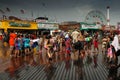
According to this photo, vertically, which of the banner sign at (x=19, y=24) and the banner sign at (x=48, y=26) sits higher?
the banner sign at (x=19, y=24)

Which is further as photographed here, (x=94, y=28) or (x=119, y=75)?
(x=94, y=28)

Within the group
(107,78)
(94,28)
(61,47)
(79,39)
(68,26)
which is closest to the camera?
(107,78)

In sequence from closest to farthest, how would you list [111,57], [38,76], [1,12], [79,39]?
[38,76]
[111,57]
[79,39]
[1,12]

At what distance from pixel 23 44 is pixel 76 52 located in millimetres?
3591

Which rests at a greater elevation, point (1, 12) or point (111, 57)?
point (1, 12)

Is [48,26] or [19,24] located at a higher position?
[19,24]

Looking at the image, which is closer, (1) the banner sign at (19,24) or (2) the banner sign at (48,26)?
(1) the banner sign at (19,24)

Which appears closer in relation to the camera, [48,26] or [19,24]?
[19,24]

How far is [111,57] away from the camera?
13250 millimetres

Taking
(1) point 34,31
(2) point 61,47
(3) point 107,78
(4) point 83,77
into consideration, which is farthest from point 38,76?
(1) point 34,31

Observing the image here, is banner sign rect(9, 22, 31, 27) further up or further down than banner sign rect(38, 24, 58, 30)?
further up

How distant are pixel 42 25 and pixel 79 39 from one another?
37.3m

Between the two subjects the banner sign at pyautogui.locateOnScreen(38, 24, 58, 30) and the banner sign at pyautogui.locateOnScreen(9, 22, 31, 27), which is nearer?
the banner sign at pyautogui.locateOnScreen(9, 22, 31, 27)

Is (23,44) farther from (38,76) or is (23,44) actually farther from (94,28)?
(94,28)
